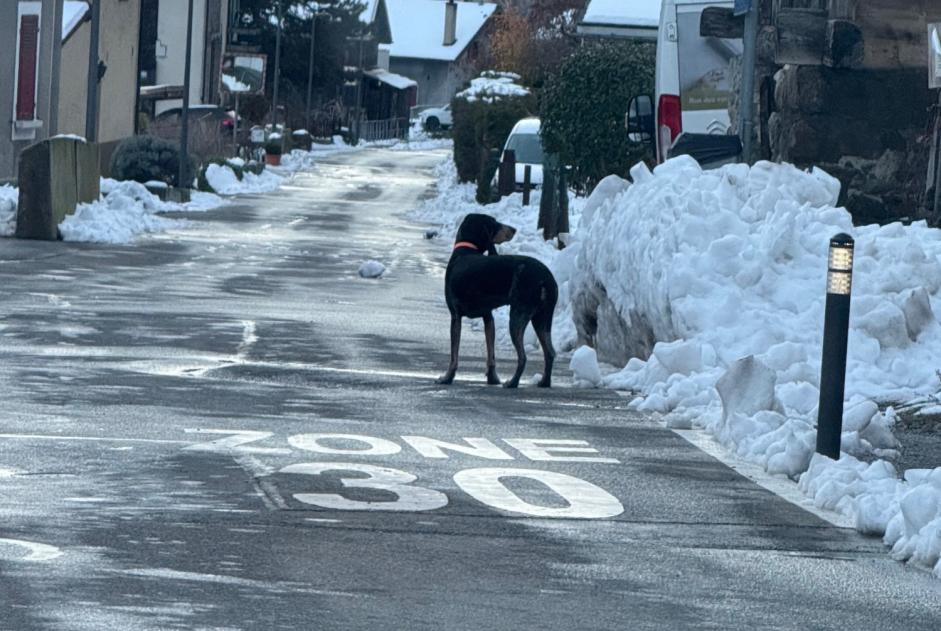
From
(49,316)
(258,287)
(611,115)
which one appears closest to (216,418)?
(49,316)

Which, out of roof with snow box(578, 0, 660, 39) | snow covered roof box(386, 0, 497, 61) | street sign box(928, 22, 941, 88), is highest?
snow covered roof box(386, 0, 497, 61)

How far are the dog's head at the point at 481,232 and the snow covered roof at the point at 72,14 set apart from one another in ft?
102

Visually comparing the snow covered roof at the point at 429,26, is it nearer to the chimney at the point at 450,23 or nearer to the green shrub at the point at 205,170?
the chimney at the point at 450,23

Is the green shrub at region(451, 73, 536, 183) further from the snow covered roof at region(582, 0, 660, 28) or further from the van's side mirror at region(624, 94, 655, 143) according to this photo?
the van's side mirror at region(624, 94, 655, 143)

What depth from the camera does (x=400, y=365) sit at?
13945 mm

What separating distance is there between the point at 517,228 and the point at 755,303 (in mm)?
15845

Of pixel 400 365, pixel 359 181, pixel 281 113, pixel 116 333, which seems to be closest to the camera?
pixel 400 365

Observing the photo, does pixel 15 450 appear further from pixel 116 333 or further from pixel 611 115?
pixel 611 115

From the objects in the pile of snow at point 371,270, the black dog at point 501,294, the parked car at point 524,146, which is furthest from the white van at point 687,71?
the parked car at point 524,146

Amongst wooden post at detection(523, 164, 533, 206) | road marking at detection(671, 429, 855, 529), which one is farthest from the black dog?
wooden post at detection(523, 164, 533, 206)

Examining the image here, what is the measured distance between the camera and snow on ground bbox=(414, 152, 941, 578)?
33.5ft

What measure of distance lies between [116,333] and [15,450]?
6266 mm

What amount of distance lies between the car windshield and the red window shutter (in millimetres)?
9551

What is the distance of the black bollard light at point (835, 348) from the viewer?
9.07 metres
